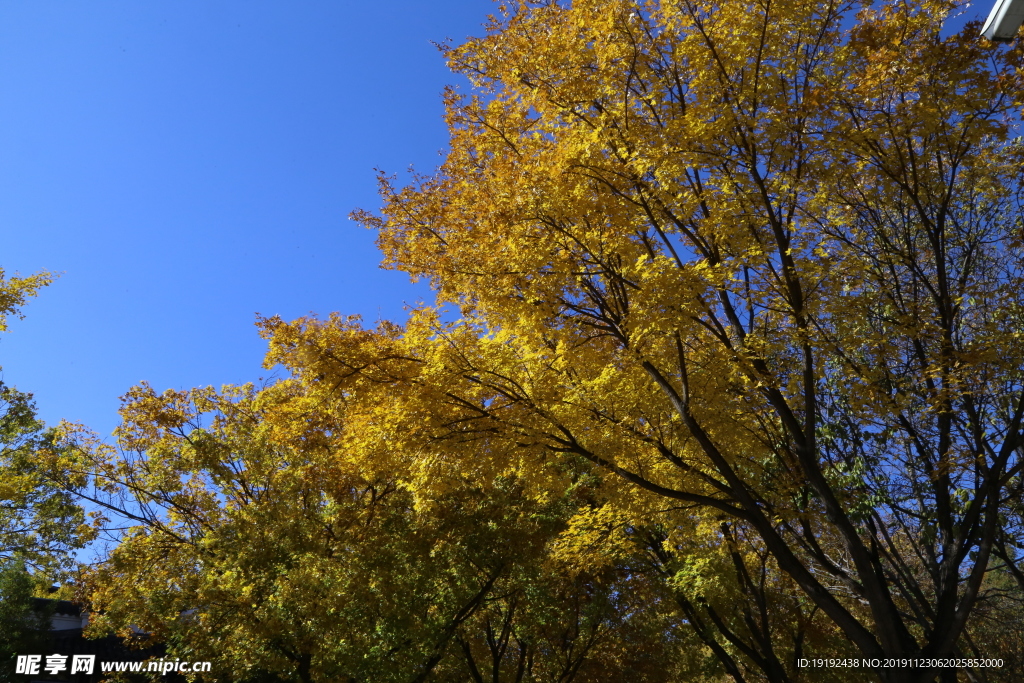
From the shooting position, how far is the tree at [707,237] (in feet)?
21.0

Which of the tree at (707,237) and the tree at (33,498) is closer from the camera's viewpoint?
the tree at (707,237)

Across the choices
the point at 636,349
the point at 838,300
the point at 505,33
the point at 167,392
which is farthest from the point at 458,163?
the point at 167,392

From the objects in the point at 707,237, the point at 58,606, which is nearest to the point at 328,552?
the point at 707,237

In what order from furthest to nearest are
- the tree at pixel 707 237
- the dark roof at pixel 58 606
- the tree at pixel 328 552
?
the dark roof at pixel 58 606 → the tree at pixel 328 552 → the tree at pixel 707 237

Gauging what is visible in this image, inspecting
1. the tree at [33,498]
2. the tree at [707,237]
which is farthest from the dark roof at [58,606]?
the tree at [707,237]

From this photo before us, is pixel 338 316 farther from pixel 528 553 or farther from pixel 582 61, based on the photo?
pixel 528 553

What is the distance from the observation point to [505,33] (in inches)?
286

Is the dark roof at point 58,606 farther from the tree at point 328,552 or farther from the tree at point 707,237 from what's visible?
the tree at point 707,237

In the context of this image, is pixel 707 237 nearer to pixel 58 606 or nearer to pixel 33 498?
pixel 33 498

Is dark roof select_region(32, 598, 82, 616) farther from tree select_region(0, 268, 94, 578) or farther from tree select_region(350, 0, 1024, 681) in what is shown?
tree select_region(350, 0, 1024, 681)

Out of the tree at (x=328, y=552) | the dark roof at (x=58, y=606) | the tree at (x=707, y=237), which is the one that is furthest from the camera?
the dark roof at (x=58, y=606)

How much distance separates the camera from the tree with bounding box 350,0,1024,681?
6.41m

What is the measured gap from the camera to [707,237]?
684 centimetres

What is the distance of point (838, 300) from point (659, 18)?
3.52 metres
